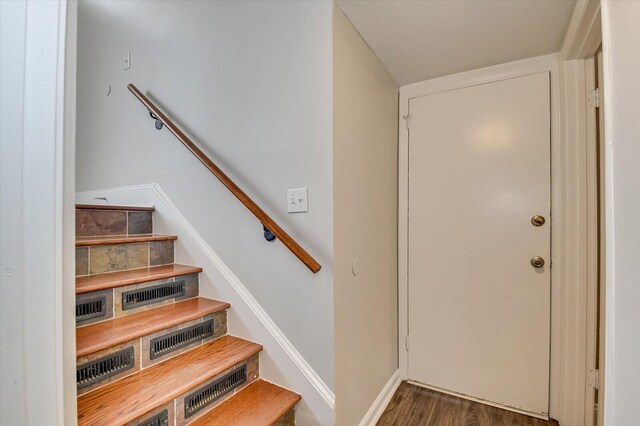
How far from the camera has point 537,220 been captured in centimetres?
169

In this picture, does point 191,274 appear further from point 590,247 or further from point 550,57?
point 550,57

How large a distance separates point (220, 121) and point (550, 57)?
1.97 metres

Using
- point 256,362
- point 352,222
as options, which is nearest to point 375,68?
point 352,222

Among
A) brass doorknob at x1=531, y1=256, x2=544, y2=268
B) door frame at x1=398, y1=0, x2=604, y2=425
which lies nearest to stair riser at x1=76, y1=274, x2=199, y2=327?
brass doorknob at x1=531, y1=256, x2=544, y2=268

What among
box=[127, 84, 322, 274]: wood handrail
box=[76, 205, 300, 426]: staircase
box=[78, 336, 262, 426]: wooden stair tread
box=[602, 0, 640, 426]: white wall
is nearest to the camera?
box=[602, 0, 640, 426]: white wall

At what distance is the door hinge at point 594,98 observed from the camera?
4.76ft

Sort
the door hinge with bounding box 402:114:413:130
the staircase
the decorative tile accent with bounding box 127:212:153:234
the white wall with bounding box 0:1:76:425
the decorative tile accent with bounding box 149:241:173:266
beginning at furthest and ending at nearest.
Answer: the door hinge with bounding box 402:114:413:130 → the decorative tile accent with bounding box 127:212:153:234 → the decorative tile accent with bounding box 149:241:173:266 → the staircase → the white wall with bounding box 0:1:76:425

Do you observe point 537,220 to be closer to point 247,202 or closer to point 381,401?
point 381,401

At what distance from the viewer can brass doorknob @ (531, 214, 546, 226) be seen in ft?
5.51

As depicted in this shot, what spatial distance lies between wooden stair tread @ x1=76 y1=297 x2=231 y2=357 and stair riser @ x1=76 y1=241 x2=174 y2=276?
0.32 metres

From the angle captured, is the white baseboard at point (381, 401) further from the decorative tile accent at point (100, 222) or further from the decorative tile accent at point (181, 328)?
the decorative tile accent at point (100, 222)

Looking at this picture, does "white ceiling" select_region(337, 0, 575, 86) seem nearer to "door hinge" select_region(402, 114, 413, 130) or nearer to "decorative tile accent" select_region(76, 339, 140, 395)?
"door hinge" select_region(402, 114, 413, 130)

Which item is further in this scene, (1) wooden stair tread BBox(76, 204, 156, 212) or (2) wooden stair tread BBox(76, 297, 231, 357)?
(1) wooden stair tread BBox(76, 204, 156, 212)

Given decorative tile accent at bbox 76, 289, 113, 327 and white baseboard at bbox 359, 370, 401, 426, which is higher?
decorative tile accent at bbox 76, 289, 113, 327
